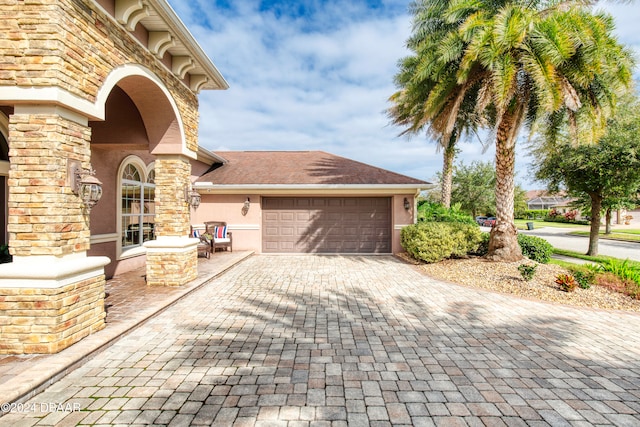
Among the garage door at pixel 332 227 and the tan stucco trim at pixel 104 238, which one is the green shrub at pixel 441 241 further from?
the tan stucco trim at pixel 104 238

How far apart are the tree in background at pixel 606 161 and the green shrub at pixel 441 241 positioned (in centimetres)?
439

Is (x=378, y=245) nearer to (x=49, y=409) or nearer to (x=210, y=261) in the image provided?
(x=210, y=261)

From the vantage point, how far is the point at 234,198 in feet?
42.8

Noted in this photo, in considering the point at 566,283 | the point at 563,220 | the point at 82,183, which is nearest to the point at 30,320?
the point at 82,183

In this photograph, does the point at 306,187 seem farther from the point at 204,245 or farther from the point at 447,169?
the point at 447,169

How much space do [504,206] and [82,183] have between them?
11.0 meters

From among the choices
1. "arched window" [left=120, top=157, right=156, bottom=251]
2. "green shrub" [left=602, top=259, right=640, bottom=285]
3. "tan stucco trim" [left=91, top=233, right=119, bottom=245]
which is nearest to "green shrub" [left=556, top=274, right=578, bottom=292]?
"green shrub" [left=602, top=259, right=640, bottom=285]

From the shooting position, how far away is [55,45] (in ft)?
12.4

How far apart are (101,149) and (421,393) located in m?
8.95

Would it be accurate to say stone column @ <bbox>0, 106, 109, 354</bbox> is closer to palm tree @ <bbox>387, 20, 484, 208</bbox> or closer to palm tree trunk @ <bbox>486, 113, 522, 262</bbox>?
palm tree @ <bbox>387, 20, 484, 208</bbox>

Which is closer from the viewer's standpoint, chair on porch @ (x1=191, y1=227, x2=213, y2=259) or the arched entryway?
the arched entryway

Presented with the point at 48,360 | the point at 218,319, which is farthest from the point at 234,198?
the point at 48,360

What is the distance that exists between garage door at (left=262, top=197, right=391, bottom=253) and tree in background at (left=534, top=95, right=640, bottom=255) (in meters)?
6.78

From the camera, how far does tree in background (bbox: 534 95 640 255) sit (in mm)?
11836
